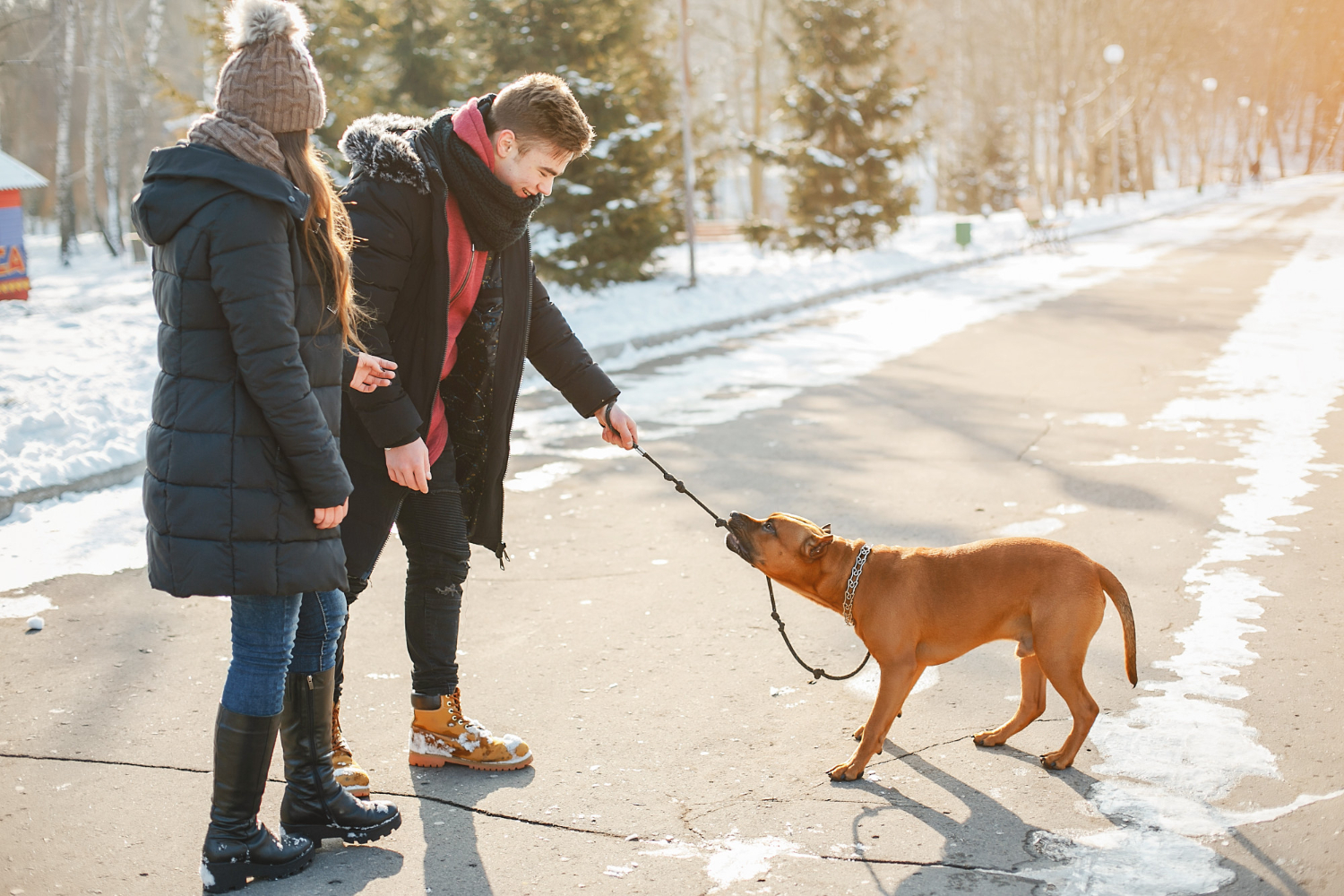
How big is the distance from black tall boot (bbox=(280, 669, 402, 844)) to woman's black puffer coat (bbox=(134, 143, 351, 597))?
0.45 meters

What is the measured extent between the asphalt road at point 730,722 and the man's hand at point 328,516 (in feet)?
3.27

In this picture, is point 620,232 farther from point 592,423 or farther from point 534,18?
point 592,423

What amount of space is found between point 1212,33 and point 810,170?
91.6ft

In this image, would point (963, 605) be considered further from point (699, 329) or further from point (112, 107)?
point (112, 107)

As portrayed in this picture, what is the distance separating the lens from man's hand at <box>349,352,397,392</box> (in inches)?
122

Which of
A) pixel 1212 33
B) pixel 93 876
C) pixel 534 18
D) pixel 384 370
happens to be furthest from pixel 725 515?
pixel 1212 33

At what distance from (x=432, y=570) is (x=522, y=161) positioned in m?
1.31

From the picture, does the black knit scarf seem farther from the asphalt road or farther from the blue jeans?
the asphalt road

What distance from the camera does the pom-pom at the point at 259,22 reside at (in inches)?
105

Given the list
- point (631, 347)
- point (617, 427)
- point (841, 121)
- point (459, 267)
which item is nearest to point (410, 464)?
point (459, 267)

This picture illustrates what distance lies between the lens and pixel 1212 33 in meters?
42.2

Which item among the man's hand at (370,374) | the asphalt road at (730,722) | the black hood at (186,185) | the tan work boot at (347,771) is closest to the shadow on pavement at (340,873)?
the asphalt road at (730,722)

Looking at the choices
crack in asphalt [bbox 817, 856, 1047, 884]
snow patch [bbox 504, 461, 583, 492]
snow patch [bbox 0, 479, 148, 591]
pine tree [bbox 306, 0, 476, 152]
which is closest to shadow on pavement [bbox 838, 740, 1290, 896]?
crack in asphalt [bbox 817, 856, 1047, 884]

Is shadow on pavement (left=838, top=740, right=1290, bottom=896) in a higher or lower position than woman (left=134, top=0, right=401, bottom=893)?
lower
